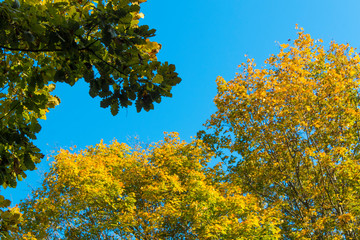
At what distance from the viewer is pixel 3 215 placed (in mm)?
3129

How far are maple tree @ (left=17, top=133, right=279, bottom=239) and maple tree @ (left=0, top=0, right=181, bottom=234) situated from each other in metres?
8.43

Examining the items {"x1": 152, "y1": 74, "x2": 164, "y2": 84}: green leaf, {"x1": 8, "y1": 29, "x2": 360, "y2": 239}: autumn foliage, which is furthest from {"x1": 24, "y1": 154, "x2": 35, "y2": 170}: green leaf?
{"x1": 8, "y1": 29, "x2": 360, "y2": 239}: autumn foliage

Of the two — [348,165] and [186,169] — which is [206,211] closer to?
[186,169]

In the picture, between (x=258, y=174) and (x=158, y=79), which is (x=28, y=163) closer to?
(x=158, y=79)

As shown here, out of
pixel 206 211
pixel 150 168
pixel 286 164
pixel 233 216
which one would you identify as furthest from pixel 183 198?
pixel 286 164

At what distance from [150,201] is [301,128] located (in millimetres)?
6993

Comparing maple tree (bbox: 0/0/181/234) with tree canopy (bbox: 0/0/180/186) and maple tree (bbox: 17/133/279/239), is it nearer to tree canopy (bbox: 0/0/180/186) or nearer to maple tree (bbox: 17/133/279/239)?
tree canopy (bbox: 0/0/180/186)

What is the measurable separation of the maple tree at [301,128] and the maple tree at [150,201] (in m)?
1.31

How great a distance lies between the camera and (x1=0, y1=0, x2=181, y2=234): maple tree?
2539 mm

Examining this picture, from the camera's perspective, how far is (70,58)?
9.50 feet

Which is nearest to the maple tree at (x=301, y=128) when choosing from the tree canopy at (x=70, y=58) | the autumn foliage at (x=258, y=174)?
the autumn foliage at (x=258, y=174)

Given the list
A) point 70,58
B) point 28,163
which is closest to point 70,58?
point 70,58

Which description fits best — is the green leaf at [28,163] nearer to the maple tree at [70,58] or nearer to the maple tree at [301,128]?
the maple tree at [70,58]

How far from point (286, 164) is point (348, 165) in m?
1.92
